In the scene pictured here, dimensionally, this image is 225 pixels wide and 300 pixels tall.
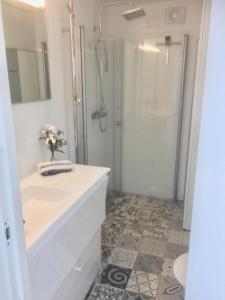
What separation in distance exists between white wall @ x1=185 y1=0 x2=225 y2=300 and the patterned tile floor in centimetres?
112

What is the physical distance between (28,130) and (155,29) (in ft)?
6.60

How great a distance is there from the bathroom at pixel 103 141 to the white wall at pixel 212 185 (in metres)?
0.61

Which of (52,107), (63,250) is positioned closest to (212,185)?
(63,250)

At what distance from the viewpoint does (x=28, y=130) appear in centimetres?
186

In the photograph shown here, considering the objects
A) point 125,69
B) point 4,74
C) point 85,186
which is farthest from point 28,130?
point 125,69

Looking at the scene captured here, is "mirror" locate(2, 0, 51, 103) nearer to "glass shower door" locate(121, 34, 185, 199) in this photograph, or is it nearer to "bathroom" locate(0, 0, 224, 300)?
"bathroom" locate(0, 0, 224, 300)

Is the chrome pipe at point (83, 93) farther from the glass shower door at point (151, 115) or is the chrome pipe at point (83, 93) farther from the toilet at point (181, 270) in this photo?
the toilet at point (181, 270)

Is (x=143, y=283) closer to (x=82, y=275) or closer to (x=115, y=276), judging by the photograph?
(x=115, y=276)

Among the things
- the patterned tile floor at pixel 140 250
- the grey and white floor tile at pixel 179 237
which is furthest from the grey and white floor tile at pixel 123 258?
the grey and white floor tile at pixel 179 237

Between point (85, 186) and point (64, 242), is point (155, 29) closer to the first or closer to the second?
point (85, 186)

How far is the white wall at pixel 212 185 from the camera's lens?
2.16 feet

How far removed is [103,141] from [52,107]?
1.17 m

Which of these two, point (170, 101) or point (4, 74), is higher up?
point (4, 74)

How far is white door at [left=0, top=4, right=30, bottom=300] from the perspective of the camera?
0.80m
